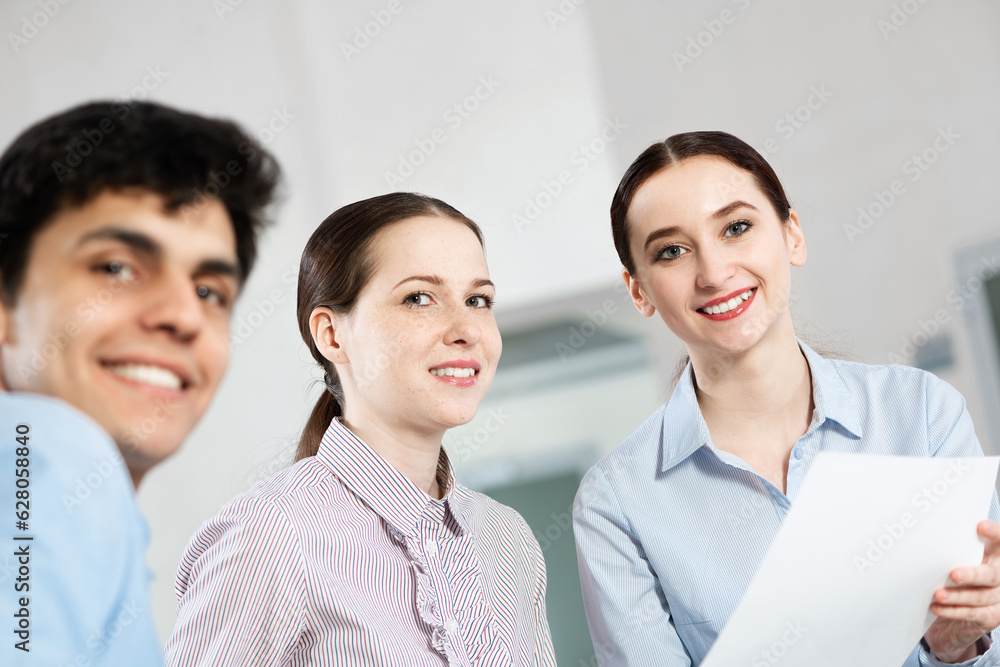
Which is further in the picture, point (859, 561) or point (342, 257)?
point (342, 257)

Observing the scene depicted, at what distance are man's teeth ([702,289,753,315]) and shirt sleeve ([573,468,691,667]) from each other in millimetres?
366

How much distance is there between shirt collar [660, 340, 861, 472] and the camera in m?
1.52

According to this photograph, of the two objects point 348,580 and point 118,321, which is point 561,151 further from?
point 118,321

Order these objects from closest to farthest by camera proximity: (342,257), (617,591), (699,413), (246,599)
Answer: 1. (246,599)
2. (342,257)
3. (617,591)
4. (699,413)

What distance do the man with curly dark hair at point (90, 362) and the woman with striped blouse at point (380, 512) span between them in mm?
456

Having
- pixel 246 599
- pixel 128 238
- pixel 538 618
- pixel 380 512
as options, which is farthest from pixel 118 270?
pixel 538 618

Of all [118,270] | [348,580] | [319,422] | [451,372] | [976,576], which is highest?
[118,270]

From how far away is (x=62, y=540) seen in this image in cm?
55

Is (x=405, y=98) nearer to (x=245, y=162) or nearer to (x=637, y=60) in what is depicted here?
(x=637, y=60)

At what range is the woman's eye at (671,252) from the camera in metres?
1.51

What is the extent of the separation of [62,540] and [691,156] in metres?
1.27

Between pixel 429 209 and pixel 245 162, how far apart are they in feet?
2.55

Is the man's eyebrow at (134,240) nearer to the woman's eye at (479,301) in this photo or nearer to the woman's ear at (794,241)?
the woman's eye at (479,301)

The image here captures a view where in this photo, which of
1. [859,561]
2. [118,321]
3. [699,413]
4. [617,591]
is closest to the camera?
[118,321]
